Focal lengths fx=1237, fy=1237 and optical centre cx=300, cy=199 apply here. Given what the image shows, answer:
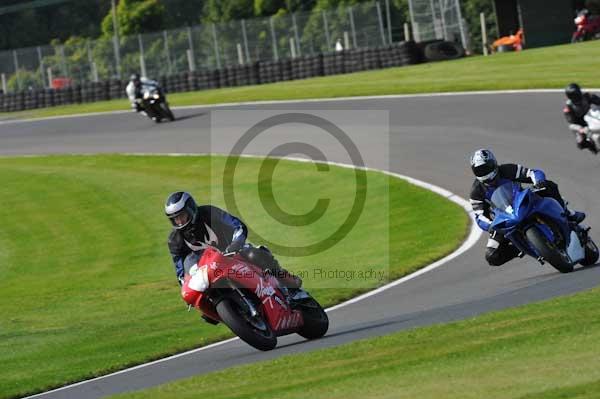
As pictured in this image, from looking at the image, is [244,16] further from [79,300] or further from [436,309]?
[436,309]

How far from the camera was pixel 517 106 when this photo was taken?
2895cm

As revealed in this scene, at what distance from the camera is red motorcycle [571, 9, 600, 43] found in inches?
1770

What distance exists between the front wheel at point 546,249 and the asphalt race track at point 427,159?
0.80 feet

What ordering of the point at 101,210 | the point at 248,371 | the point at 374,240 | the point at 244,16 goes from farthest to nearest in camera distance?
the point at 244,16
the point at 101,210
the point at 374,240
the point at 248,371

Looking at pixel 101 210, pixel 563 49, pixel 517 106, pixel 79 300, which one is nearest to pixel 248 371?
pixel 79 300

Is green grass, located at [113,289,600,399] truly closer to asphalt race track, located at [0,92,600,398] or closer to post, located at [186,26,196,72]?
asphalt race track, located at [0,92,600,398]

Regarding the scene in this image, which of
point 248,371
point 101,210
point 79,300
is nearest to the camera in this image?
point 248,371

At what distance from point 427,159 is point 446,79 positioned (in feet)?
38.0

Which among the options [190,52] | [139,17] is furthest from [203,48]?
[139,17]

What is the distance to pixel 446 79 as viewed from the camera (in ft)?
120

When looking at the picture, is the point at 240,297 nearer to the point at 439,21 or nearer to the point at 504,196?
the point at 504,196

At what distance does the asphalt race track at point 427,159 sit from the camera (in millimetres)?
11867

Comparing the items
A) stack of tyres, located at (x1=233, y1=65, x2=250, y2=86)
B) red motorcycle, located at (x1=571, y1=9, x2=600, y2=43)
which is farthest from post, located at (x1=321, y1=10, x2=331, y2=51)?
red motorcycle, located at (x1=571, y1=9, x2=600, y2=43)

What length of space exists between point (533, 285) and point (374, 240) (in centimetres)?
664
